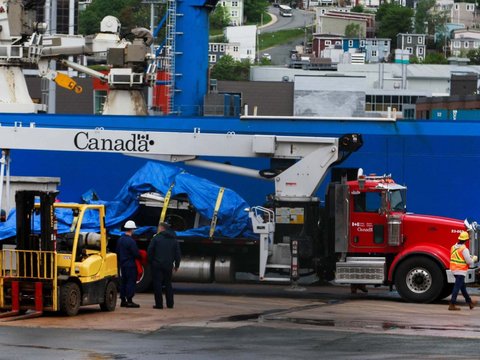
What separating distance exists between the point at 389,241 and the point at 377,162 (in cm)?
872

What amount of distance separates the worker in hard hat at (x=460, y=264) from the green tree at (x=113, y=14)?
11615cm

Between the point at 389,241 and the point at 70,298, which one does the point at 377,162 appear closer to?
the point at 389,241

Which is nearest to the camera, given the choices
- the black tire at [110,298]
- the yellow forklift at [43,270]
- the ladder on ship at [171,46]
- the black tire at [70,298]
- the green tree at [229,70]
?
the yellow forklift at [43,270]

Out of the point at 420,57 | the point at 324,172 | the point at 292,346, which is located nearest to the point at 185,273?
the point at 324,172

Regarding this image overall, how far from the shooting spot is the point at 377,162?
111 feet

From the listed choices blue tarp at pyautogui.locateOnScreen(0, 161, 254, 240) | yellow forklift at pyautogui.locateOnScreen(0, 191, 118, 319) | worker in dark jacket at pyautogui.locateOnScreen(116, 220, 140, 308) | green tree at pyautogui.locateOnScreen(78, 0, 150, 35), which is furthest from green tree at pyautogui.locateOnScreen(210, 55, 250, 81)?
yellow forklift at pyautogui.locateOnScreen(0, 191, 118, 319)

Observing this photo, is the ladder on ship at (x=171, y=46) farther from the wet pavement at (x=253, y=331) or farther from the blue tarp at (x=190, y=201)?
the wet pavement at (x=253, y=331)

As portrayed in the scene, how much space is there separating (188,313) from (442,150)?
13290 mm

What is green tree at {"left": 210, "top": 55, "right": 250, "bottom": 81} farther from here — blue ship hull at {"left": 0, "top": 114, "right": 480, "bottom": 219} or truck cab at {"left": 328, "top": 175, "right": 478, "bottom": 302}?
truck cab at {"left": 328, "top": 175, "right": 478, "bottom": 302}

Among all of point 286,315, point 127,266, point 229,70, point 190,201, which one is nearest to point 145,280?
point 190,201

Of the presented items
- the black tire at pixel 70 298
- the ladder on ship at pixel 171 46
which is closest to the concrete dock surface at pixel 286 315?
the black tire at pixel 70 298

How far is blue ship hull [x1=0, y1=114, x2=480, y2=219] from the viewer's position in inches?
1302

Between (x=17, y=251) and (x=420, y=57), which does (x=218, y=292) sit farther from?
(x=420, y=57)

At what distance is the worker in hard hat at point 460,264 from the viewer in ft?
76.8
